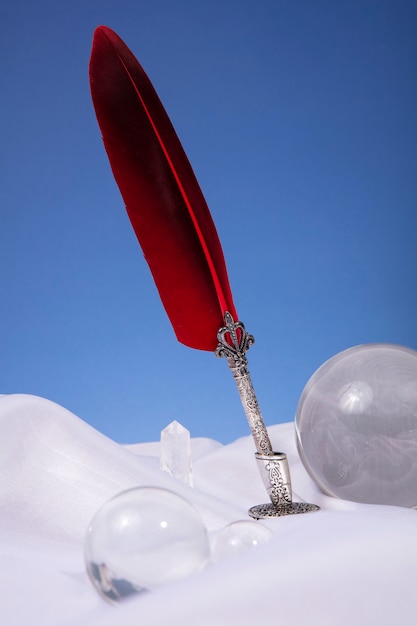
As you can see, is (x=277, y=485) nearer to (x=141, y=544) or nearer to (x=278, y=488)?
(x=278, y=488)

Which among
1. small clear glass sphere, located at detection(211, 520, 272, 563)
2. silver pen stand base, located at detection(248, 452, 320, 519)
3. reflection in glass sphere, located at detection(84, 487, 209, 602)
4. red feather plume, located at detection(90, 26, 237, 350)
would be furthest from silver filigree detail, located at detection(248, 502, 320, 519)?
reflection in glass sphere, located at detection(84, 487, 209, 602)

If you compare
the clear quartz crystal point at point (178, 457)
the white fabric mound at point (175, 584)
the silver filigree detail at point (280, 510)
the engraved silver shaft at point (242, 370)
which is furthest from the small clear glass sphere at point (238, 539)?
the clear quartz crystal point at point (178, 457)

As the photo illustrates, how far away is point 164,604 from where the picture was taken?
25.5 inches

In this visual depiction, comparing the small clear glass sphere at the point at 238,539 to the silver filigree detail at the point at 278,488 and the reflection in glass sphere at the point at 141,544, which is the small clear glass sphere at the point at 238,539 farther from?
the silver filigree detail at the point at 278,488

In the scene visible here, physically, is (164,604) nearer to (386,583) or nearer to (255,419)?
(386,583)

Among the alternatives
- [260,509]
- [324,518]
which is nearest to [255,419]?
[260,509]

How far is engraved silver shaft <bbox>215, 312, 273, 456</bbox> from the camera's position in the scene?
135cm

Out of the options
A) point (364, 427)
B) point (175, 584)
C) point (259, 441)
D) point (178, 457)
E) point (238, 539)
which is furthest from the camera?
point (178, 457)

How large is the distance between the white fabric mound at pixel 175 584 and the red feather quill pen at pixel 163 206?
0.88ft

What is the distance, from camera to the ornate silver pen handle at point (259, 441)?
130 cm

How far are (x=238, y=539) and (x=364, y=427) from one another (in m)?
0.47

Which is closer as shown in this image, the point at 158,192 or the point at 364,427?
the point at 364,427

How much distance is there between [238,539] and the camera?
822 mm

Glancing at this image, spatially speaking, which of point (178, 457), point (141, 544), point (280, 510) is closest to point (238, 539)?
point (141, 544)
